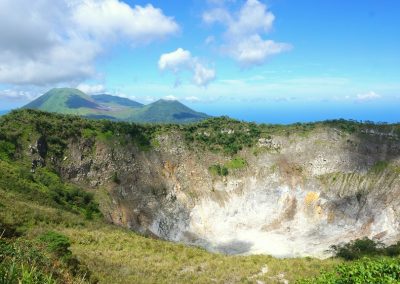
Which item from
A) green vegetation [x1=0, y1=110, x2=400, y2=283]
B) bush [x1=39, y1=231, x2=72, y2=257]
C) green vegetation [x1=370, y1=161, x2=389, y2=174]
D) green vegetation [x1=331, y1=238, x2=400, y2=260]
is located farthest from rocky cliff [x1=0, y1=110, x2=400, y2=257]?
bush [x1=39, y1=231, x2=72, y2=257]

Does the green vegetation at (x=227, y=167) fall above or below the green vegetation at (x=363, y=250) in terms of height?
above

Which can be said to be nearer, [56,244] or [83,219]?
[56,244]

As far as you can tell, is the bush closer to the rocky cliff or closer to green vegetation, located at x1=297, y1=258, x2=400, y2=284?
green vegetation, located at x1=297, y1=258, x2=400, y2=284

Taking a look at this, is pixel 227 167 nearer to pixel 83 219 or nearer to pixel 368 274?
pixel 83 219

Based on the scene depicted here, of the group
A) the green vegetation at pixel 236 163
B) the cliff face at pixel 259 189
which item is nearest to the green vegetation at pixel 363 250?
the cliff face at pixel 259 189

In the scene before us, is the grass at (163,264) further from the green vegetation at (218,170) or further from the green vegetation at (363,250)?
the green vegetation at (218,170)

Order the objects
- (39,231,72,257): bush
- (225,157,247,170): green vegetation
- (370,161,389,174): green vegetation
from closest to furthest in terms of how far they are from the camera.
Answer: (39,231,72,257): bush < (370,161,389,174): green vegetation < (225,157,247,170): green vegetation

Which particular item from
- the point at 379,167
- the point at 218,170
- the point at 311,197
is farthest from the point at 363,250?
the point at 218,170

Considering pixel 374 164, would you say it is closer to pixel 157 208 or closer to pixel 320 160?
pixel 320 160

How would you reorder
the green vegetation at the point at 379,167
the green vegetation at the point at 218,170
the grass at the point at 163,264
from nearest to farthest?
the grass at the point at 163,264 → the green vegetation at the point at 379,167 → the green vegetation at the point at 218,170
